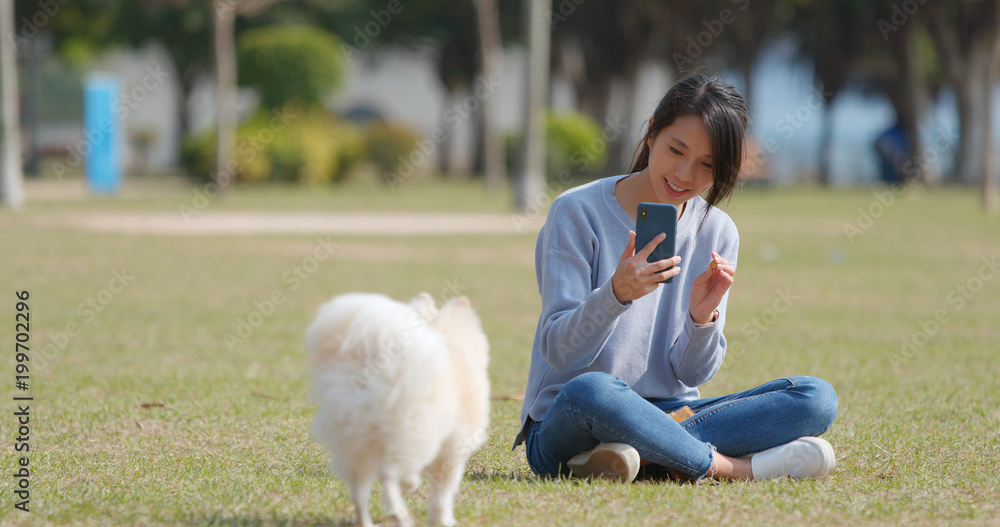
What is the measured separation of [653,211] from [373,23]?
32.1 m

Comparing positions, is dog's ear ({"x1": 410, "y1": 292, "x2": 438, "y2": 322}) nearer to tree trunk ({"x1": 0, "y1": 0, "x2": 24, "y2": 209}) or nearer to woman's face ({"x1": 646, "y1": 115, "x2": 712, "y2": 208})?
woman's face ({"x1": 646, "y1": 115, "x2": 712, "y2": 208})

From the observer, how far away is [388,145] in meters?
28.6

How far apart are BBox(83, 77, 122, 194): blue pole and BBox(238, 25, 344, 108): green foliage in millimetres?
4473

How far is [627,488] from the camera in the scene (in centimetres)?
333

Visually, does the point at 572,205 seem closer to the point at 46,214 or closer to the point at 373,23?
the point at 46,214

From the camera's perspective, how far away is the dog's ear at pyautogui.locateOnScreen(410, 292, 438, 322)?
2646 mm

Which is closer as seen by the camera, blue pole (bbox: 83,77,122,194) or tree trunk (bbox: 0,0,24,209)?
tree trunk (bbox: 0,0,24,209)

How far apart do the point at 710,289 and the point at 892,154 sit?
34.8m

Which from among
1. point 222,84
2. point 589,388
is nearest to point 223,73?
point 222,84

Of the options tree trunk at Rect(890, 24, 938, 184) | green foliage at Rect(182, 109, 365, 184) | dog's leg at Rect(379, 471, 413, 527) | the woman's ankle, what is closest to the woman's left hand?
the woman's ankle

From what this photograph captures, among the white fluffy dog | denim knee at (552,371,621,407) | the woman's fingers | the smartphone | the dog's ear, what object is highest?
the smartphone

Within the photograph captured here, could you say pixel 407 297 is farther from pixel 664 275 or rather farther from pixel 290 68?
pixel 290 68

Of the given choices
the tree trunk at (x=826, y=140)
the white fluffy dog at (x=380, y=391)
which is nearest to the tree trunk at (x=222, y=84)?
the white fluffy dog at (x=380, y=391)

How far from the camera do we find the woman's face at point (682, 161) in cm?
326
